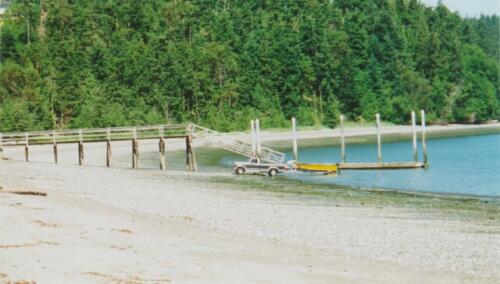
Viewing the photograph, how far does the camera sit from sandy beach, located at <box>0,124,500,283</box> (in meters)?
13.6

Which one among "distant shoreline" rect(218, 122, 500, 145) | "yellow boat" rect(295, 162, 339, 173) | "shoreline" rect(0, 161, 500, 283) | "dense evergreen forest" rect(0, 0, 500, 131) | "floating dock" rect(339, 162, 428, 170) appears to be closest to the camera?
"shoreline" rect(0, 161, 500, 283)

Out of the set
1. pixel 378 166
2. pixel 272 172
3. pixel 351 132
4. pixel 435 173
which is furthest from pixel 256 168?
pixel 351 132

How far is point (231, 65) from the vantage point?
10488cm

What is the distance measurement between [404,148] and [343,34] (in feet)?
154

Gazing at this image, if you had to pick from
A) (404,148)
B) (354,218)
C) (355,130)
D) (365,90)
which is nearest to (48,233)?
(354,218)

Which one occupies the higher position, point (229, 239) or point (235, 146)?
point (235, 146)

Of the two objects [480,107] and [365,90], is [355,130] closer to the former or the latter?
[365,90]

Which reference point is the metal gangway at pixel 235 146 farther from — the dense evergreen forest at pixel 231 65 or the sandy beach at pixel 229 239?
the dense evergreen forest at pixel 231 65

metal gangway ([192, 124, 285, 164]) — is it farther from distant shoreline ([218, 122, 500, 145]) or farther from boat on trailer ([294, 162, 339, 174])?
distant shoreline ([218, 122, 500, 145])

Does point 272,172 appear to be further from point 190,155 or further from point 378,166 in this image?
point 378,166

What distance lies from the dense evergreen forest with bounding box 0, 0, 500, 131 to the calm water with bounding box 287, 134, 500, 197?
95.0 feet

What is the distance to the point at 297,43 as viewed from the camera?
118 metres

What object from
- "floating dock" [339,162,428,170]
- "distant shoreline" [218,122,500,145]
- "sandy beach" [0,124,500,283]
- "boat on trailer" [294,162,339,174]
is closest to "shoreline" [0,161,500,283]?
"sandy beach" [0,124,500,283]

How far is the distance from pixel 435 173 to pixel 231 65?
60564 millimetres
